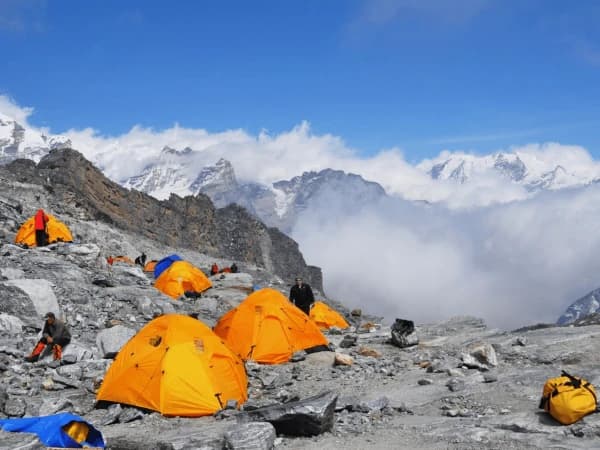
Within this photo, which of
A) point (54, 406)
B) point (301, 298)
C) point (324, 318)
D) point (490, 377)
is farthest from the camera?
point (324, 318)

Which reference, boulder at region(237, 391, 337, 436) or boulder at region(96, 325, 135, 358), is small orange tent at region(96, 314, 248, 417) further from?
boulder at region(96, 325, 135, 358)

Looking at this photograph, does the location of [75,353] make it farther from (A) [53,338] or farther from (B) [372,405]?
(B) [372,405]

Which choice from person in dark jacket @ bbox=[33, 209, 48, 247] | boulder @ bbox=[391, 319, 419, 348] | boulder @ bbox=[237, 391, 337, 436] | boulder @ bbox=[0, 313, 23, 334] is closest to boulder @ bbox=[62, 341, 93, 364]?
boulder @ bbox=[0, 313, 23, 334]

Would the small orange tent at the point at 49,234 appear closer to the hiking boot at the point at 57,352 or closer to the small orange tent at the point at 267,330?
the hiking boot at the point at 57,352

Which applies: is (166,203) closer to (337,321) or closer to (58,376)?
(337,321)

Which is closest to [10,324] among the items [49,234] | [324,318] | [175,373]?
[175,373]

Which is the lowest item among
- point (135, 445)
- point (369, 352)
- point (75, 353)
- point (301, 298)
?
point (135, 445)

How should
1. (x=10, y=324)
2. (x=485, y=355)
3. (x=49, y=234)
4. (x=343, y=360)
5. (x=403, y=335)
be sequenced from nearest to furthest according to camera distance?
(x=485, y=355)
(x=343, y=360)
(x=10, y=324)
(x=403, y=335)
(x=49, y=234)

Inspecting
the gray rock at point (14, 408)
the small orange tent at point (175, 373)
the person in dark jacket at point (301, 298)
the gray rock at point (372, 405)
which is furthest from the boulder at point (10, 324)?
the gray rock at point (372, 405)

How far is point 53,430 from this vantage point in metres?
9.75

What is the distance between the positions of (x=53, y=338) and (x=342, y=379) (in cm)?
758

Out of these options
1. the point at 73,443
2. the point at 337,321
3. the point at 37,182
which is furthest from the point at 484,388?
the point at 37,182

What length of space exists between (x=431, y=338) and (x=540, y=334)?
146 inches

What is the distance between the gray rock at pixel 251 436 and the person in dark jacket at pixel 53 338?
8201 mm
